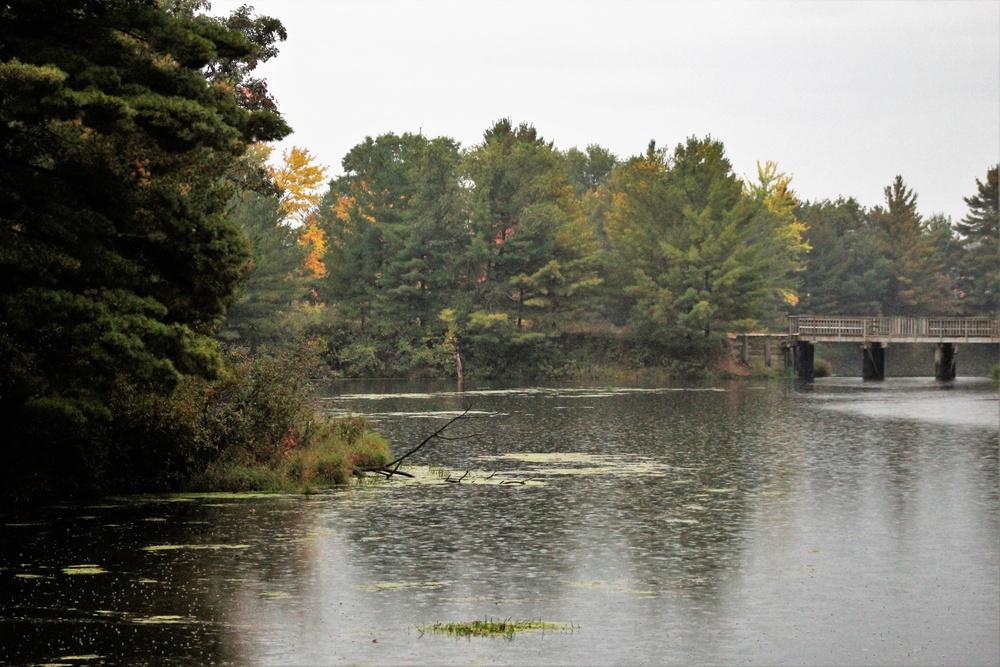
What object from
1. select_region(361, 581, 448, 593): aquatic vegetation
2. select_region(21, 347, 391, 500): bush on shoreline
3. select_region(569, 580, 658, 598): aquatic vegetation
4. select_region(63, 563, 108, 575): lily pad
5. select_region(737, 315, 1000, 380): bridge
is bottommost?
select_region(361, 581, 448, 593): aquatic vegetation

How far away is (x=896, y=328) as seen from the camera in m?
94.1

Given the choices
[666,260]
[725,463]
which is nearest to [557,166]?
[666,260]

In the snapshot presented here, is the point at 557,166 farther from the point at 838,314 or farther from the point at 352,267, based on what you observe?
the point at 838,314

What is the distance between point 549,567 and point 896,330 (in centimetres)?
7937

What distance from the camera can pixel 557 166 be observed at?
99625 mm

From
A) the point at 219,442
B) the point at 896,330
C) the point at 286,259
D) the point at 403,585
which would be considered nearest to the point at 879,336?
the point at 896,330

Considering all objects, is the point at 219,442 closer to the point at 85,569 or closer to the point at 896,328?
the point at 85,569

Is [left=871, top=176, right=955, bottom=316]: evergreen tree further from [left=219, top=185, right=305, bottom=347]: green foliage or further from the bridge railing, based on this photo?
[left=219, top=185, right=305, bottom=347]: green foliage

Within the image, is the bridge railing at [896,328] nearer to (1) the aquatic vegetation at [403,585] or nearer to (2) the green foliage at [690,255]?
(2) the green foliage at [690,255]

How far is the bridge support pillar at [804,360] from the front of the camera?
94.0 meters

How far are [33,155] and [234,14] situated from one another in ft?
71.4

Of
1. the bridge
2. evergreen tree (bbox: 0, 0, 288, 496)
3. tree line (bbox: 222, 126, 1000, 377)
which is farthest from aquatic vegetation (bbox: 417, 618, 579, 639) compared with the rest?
the bridge

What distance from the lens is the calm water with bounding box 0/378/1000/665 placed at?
1460 centimetres

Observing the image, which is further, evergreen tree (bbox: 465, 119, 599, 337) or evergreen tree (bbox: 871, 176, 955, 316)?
evergreen tree (bbox: 871, 176, 955, 316)
